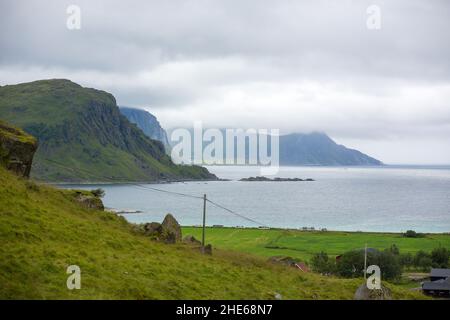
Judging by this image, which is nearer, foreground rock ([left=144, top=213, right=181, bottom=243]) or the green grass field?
foreground rock ([left=144, top=213, right=181, bottom=243])

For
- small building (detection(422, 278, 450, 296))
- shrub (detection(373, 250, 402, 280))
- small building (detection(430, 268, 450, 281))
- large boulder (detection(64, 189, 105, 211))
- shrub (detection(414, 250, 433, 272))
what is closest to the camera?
large boulder (detection(64, 189, 105, 211))

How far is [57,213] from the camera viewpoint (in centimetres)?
3322

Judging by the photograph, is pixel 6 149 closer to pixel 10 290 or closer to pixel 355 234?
pixel 10 290

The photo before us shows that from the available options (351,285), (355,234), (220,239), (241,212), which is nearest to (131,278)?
(351,285)

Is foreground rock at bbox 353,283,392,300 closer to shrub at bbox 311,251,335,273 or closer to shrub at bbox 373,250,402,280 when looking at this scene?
shrub at bbox 373,250,402,280

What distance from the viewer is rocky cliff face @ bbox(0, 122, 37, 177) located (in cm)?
3806

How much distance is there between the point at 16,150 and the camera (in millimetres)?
38875

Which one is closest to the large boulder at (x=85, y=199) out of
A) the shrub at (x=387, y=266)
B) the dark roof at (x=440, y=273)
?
the dark roof at (x=440, y=273)

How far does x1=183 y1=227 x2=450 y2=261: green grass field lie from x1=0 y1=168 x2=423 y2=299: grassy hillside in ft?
A: 212

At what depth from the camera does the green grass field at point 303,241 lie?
109062mm

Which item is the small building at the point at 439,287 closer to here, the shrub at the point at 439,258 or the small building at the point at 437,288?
the small building at the point at 437,288

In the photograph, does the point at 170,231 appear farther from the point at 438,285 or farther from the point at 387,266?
the point at 387,266

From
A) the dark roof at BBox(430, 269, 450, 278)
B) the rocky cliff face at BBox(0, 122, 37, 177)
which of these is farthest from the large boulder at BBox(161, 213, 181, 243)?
the dark roof at BBox(430, 269, 450, 278)
